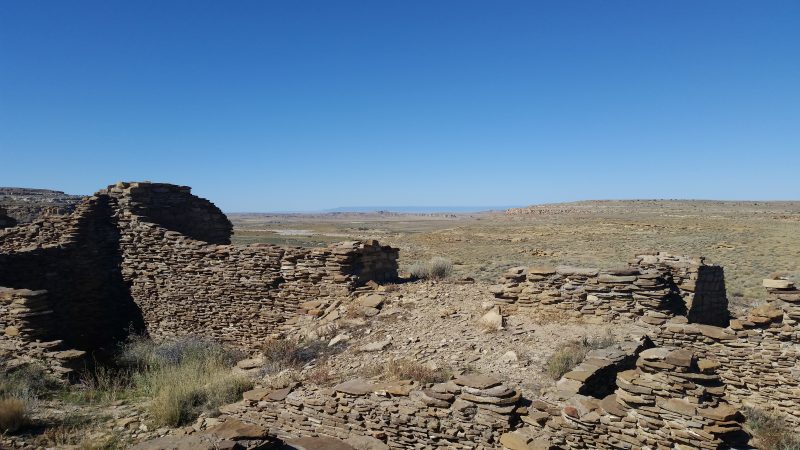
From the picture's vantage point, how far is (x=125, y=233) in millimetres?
12078

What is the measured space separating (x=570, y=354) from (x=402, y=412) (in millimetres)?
2798

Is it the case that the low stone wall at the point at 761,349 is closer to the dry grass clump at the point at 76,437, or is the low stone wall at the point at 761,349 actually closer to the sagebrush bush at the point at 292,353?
the sagebrush bush at the point at 292,353

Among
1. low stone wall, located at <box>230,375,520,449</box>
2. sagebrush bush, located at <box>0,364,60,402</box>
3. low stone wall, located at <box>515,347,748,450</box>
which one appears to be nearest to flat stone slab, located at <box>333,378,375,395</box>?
low stone wall, located at <box>230,375,520,449</box>

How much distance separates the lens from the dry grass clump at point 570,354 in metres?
6.66

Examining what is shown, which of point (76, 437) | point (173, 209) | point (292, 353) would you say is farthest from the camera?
point (173, 209)

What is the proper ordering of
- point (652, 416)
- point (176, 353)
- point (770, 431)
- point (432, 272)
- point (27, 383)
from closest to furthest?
point (652, 416) → point (770, 431) → point (27, 383) → point (176, 353) → point (432, 272)


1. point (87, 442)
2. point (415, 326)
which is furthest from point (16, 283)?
point (415, 326)

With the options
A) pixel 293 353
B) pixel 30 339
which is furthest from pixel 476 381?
pixel 30 339

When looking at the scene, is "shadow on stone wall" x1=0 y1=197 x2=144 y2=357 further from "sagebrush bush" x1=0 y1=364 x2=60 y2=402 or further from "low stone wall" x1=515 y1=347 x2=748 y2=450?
"low stone wall" x1=515 y1=347 x2=748 y2=450

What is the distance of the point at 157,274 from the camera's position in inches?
459

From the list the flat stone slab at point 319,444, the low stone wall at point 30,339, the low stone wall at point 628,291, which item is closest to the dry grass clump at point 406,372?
the flat stone slab at point 319,444

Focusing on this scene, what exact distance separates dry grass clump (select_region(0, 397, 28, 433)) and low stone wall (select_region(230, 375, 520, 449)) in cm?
286

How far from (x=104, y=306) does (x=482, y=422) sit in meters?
10.7

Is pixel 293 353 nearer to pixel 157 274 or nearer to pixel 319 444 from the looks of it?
pixel 319 444
